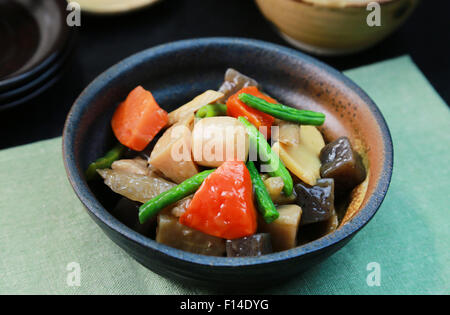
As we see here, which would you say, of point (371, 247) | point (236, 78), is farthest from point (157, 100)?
point (371, 247)

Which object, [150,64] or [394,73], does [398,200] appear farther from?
[150,64]

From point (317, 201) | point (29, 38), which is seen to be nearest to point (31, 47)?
point (29, 38)

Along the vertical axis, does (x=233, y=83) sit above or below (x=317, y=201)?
above

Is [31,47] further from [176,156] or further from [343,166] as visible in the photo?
[343,166]

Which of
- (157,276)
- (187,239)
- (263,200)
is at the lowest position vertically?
(157,276)

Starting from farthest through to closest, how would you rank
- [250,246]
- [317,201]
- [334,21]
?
1. [334,21]
2. [317,201]
3. [250,246]

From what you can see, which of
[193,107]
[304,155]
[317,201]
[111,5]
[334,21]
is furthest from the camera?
[111,5]

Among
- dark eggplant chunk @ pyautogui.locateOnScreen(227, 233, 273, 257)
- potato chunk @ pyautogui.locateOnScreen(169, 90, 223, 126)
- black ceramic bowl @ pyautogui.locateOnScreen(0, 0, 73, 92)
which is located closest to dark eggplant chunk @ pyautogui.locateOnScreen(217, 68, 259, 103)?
potato chunk @ pyautogui.locateOnScreen(169, 90, 223, 126)
